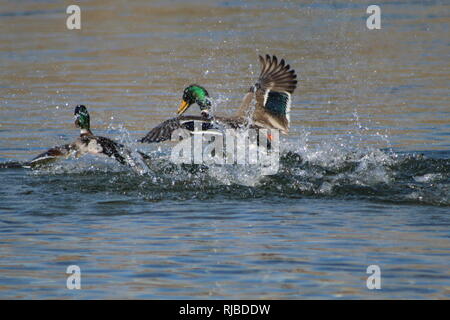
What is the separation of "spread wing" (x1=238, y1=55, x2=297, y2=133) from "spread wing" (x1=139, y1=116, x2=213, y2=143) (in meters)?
0.82

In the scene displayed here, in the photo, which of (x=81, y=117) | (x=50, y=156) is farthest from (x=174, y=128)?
(x=50, y=156)

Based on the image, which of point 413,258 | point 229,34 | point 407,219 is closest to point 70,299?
point 413,258

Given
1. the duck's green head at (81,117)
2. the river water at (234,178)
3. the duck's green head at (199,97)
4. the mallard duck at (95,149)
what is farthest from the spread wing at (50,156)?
the duck's green head at (199,97)

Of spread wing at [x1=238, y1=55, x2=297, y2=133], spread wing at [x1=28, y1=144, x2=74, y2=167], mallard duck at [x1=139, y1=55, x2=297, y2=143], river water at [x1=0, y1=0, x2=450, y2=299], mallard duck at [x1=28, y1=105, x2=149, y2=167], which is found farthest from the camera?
spread wing at [x1=238, y1=55, x2=297, y2=133]

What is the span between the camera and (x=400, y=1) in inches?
902

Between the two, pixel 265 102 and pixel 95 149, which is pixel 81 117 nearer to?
pixel 95 149

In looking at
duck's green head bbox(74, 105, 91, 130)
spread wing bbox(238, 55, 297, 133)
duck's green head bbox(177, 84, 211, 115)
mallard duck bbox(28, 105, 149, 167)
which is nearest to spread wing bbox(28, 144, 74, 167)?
mallard duck bbox(28, 105, 149, 167)

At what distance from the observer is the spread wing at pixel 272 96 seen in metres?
10.9

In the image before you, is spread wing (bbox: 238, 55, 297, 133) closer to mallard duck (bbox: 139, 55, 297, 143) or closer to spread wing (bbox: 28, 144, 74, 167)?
mallard duck (bbox: 139, 55, 297, 143)

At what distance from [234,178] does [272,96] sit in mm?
1910

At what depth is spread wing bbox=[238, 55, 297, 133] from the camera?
10.9 meters

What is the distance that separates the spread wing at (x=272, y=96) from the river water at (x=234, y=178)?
0.36 metres

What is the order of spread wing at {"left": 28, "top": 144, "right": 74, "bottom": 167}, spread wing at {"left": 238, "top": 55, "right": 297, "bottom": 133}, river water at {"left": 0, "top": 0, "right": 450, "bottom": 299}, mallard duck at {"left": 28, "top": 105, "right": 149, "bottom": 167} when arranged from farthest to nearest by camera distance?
spread wing at {"left": 238, "top": 55, "right": 297, "bottom": 133} → mallard duck at {"left": 28, "top": 105, "right": 149, "bottom": 167} → spread wing at {"left": 28, "top": 144, "right": 74, "bottom": 167} → river water at {"left": 0, "top": 0, "right": 450, "bottom": 299}
